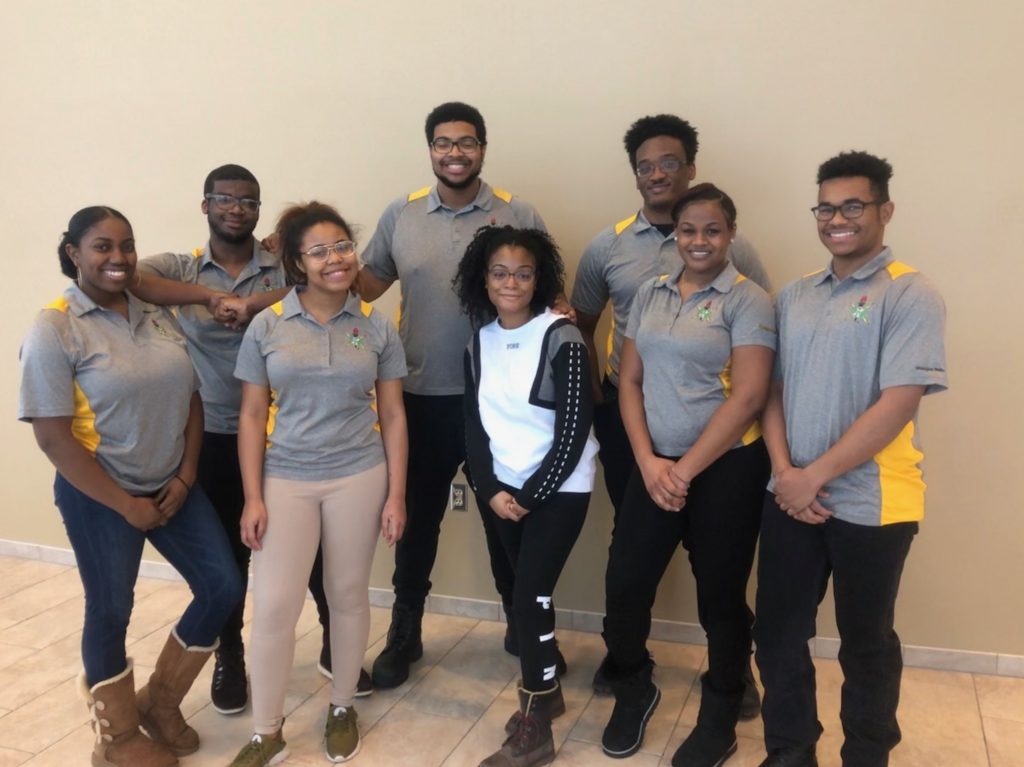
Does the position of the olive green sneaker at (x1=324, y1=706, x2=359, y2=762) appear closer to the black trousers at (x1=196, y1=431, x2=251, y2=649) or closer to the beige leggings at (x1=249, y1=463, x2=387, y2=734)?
the beige leggings at (x1=249, y1=463, x2=387, y2=734)

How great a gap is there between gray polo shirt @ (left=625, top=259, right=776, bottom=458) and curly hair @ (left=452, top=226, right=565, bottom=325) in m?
0.28

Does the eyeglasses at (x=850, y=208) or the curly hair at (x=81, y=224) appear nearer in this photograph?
the eyeglasses at (x=850, y=208)

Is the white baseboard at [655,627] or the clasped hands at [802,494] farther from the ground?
the clasped hands at [802,494]

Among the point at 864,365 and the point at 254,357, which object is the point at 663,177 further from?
the point at 254,357

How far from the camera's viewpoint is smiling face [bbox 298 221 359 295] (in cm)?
212

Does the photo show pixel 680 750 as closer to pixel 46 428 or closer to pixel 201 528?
pixel 201 528

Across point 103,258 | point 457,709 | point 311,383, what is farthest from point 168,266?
point 457,709

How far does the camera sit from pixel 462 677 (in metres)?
2.79

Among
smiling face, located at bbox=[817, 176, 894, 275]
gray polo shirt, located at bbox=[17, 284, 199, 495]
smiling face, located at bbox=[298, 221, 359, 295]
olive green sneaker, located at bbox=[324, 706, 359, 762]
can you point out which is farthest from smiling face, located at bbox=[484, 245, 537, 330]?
olive green sneaker, located at bbox=[324, 706, 359, 762]

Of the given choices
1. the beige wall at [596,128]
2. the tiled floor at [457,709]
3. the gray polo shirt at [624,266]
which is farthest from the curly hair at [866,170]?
the tiled floor at [457,709]

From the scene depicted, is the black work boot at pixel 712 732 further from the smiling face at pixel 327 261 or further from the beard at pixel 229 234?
the beard at pixel 229 234

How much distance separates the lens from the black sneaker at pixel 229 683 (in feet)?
8.47

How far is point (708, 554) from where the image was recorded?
210cm

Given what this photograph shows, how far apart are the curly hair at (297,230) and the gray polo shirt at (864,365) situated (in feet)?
3.95
